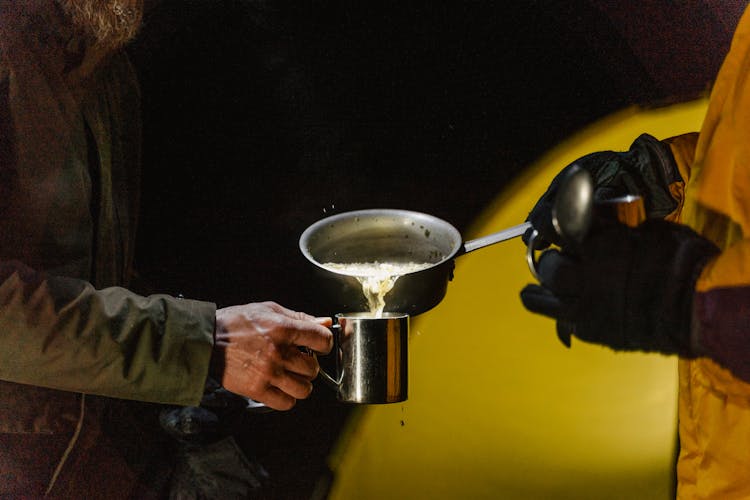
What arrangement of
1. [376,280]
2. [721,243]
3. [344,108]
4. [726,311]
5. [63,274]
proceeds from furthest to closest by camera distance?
[344,108] → [63,274] → [376,280] → [721,243] → [726,311]

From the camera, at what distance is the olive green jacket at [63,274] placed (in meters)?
1.05

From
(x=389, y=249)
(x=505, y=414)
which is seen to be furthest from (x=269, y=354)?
(x=505, y=414)

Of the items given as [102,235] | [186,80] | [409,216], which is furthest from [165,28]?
[409,216]

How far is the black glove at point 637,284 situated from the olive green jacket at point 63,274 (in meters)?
0.62

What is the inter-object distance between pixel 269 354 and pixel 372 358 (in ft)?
0.67

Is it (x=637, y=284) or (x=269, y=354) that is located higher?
(x=637, y=284)

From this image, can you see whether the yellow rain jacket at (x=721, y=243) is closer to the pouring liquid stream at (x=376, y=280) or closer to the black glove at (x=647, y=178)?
the black glove at (x=647, y=178)

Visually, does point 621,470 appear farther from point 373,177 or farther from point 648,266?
point 648,266

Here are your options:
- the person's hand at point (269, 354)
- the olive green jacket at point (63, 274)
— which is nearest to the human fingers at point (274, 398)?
the person's hand at point (269, 354)

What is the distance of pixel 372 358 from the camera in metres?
1.00

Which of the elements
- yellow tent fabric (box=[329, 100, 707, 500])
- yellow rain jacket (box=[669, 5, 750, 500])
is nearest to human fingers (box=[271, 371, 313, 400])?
yellow rain jacket (box=[669, 5, 750, 500])

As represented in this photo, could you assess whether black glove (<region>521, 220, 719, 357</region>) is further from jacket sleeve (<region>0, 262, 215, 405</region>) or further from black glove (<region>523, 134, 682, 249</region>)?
jacket sleeve (<region>0, 262, 215, 405</region>)

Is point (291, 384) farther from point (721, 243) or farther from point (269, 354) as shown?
point (721, 243)

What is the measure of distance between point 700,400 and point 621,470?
3.72 feet
